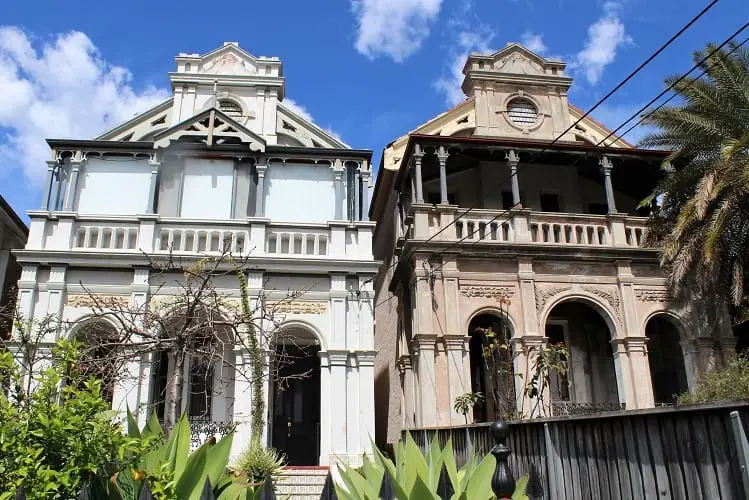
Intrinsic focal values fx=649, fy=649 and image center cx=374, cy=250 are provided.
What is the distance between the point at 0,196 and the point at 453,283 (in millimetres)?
12502

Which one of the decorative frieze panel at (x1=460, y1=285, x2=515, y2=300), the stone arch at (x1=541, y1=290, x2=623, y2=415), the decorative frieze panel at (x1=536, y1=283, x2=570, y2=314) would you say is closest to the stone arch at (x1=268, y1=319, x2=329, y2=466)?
the decorative frieze panel at (x1=460, y1=285, x2=515, y2=300)

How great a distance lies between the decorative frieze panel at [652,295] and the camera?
17672 millimetres

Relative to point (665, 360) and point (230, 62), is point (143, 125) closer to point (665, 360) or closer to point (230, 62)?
point (230, 62)

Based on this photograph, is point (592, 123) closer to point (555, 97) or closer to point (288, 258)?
point (555, 97)

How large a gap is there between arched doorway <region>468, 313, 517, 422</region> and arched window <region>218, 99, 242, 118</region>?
934 centimetres

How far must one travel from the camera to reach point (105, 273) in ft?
51.4

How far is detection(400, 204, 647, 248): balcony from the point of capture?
17.5 m

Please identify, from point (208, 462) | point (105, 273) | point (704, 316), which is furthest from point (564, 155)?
point (208, 462)

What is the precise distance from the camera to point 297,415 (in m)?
18.2

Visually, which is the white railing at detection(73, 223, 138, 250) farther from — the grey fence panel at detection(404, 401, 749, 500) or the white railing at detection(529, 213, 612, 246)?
the grey fence panel at detection(404, 401, 749, 500)

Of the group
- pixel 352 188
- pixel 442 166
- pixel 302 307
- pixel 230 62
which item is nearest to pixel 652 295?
pixel 442 166

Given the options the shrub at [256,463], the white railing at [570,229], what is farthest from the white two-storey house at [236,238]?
the white railing at [570,229]

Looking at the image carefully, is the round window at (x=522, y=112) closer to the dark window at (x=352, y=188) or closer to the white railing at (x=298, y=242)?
the dark window at (x=352, y=188)

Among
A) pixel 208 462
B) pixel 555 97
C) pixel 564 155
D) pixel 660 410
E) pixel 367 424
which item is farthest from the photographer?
pixel 555 97
